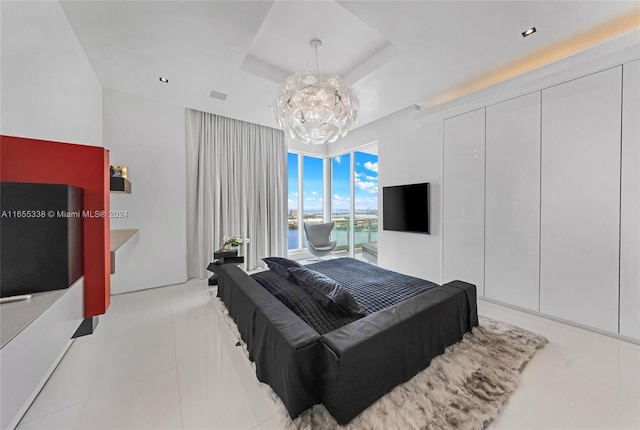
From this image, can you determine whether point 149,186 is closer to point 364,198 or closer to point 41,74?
point 41,74

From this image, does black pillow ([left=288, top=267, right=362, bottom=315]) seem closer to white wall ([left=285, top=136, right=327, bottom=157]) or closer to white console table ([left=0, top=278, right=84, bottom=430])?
white console table ([left=0, top=278, right=84, bottom=430])

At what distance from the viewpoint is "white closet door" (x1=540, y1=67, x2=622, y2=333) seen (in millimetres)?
2277

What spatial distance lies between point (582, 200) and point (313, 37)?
3.38 m

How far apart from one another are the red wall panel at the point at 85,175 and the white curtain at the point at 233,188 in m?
3.05

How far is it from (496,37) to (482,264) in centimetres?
269

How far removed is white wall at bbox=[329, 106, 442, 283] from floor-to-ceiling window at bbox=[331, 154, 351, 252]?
42.1 inches

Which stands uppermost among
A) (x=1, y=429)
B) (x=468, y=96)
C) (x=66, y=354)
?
(x=468, y=96)

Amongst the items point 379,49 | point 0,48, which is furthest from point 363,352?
point 379,49

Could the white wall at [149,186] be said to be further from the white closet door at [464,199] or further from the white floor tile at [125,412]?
the white closet door at [464,199]

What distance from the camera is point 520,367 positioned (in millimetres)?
1816

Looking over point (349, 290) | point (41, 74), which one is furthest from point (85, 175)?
point (349, 290)

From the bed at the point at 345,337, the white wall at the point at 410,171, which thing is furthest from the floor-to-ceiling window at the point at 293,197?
the bed at the point at 345,337

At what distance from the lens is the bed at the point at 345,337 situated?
1335 millimetres

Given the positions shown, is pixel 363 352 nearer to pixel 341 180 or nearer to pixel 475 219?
pixel 475 219
